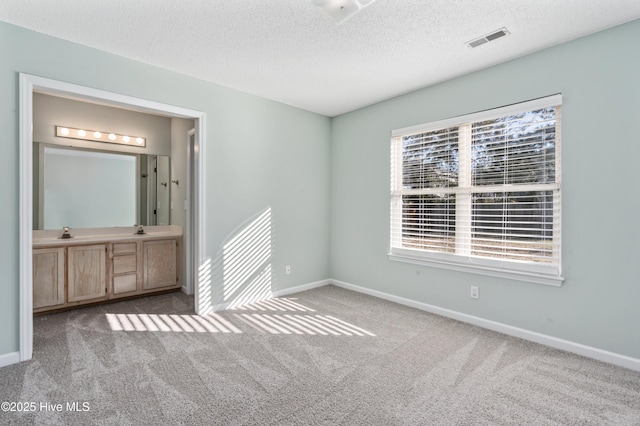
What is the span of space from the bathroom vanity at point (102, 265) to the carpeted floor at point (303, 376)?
351 mm

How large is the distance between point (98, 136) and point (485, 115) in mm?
4677

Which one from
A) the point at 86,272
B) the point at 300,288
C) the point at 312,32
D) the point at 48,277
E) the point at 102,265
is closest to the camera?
the point at 312,32

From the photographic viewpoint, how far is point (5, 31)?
2.32 m

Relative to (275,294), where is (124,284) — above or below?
above

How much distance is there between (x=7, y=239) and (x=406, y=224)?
3.75m

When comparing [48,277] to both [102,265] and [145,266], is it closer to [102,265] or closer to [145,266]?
[102,265]

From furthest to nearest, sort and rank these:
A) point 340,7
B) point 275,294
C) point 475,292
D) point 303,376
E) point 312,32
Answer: point 275,294
point 475,292
point 312,32
point 303,376
point 340,7

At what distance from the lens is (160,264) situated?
13.8 ft

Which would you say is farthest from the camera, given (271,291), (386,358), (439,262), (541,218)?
(271,291)

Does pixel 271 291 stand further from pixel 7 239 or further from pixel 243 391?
pixel 7 239

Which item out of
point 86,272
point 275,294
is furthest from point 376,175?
point 86,272

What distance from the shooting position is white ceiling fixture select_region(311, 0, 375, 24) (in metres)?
2.03

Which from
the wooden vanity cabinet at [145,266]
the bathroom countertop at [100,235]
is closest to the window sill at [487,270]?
the wooden vanity cabinet at [145,266]

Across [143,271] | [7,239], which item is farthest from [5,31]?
[143,271]
